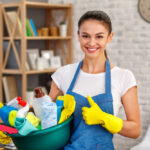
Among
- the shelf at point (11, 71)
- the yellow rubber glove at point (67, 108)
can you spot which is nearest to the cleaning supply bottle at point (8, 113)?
the yellow rubber glove at point (67, 108)

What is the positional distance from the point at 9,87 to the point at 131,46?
168 centimetres

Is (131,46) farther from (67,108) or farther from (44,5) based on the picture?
(67,108)

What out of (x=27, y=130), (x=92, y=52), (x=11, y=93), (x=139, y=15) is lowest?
(x=11, y=93)

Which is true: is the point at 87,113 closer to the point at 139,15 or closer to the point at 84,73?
the point at 84,73

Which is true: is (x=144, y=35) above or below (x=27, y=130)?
above

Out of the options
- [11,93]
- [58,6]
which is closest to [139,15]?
[58,6]

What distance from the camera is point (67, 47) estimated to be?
3943mm

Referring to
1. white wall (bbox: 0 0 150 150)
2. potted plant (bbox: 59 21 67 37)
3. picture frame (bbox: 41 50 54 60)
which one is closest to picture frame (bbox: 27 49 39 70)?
picture frame (bbox: 41 50 54 60)

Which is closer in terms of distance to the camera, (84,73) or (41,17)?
(84,73)

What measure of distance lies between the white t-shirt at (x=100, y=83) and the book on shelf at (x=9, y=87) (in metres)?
2.11

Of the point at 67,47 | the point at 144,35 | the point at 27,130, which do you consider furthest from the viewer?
the point at 67,47

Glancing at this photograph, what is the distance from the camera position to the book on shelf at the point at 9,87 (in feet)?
11.3

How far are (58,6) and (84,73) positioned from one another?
249 cm

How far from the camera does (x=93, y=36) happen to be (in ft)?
4.31
